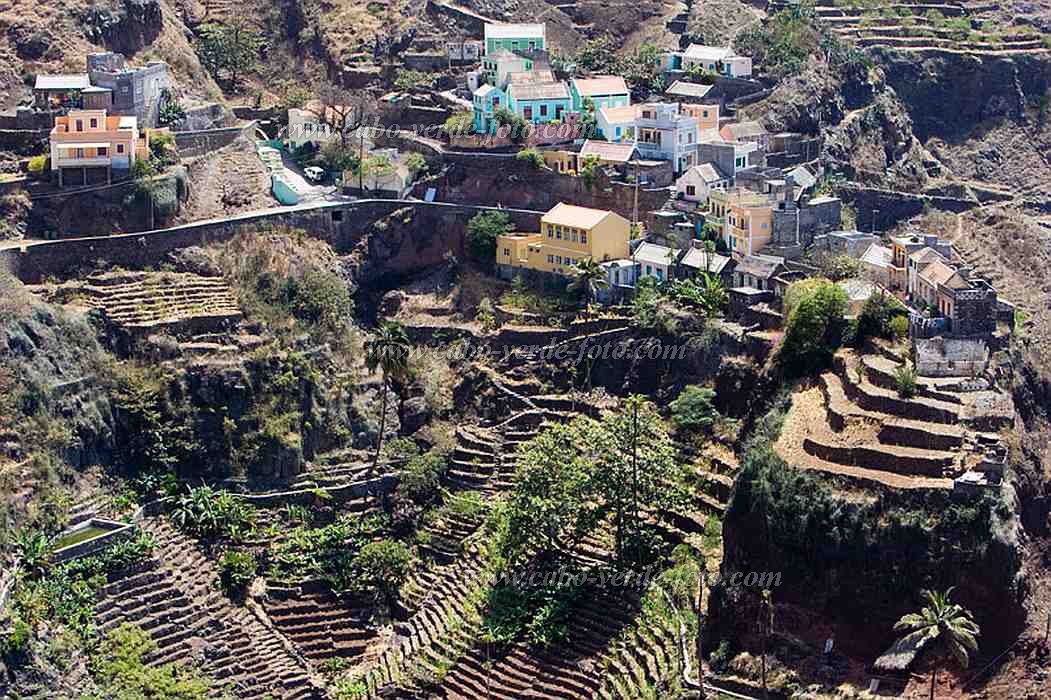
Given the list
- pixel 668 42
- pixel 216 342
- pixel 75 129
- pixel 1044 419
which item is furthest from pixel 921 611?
pixel 668 42

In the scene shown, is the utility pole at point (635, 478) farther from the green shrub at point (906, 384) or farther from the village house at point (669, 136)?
the village house at point (669, 136)

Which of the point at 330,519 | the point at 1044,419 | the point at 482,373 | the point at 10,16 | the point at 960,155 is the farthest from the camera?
the point at 960,155

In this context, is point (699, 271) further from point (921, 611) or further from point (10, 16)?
point (10, 16)

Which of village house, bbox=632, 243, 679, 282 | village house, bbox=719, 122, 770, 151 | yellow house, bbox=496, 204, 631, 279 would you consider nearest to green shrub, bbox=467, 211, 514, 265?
yellow house, bbox=496, 204, 631, 279

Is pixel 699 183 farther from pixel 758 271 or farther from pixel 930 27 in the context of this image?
pixel 930 27

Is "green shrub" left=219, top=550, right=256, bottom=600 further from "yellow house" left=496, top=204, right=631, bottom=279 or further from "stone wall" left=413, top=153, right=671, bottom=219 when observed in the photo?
"stone wall" left=413, top=153, right=671, bottom=219
